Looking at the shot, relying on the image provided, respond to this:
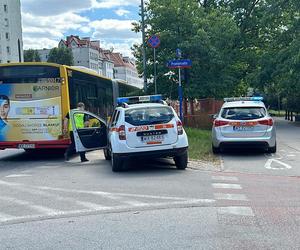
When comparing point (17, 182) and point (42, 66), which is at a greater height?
point (42, 66)

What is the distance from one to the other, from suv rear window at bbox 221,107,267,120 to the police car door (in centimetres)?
367

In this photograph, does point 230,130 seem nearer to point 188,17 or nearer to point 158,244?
point 158,244

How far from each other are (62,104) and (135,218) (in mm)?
7715

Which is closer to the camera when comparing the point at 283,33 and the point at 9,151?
the point at 9,151

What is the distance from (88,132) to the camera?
43.9 feet

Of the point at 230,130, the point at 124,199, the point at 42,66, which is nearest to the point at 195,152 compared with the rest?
the point at 230,130

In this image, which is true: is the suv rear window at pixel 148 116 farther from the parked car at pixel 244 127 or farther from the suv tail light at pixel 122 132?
the parked car at pixel 244 127

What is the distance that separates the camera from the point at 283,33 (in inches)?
1395

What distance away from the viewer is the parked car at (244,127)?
45.8ft

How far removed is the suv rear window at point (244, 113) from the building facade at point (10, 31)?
A: 85.6 meters

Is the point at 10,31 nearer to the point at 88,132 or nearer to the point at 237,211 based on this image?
the point at 88,132

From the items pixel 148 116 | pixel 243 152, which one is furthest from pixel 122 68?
pixel 148 116

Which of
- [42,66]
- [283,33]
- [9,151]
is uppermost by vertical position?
[283,33]

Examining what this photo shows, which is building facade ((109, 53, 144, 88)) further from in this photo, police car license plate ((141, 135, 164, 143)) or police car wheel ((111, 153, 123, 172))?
police car license plate ((141, 135, 164, 143))
